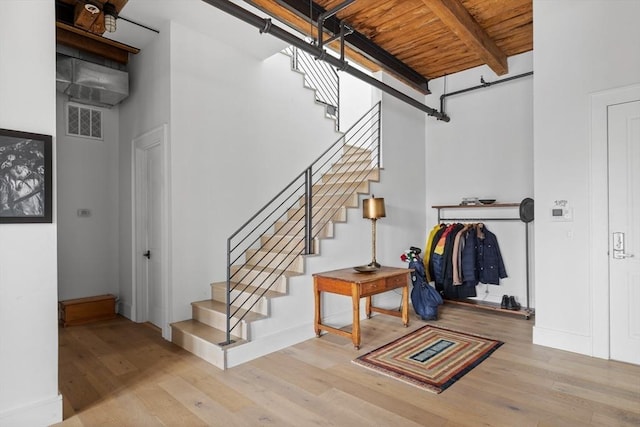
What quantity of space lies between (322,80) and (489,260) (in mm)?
3656

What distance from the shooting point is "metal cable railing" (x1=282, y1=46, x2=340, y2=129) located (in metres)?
5.36

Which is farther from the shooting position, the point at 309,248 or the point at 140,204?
the point at 140,204

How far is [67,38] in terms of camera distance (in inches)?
156

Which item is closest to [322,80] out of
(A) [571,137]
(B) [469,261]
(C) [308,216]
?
(C) [308,216]

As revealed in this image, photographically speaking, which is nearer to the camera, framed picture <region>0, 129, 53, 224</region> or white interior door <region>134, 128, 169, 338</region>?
framed picture <region>0, 129, 53, 224</region>

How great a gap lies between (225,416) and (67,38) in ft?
13.8

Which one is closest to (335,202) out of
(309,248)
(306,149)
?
(309,248)

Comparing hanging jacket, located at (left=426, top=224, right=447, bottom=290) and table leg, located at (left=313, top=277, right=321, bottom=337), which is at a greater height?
hanging jacket, located at (left=426, top=224, right=447, bottom=290)

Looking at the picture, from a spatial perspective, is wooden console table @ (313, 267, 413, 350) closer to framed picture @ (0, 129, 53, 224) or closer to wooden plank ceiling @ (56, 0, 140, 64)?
framed picture @ (0, 129, 53, 224)

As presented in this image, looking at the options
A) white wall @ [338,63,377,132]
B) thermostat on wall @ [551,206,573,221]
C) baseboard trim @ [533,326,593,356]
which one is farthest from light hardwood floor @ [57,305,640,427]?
white wall @ [338,63,377,132]

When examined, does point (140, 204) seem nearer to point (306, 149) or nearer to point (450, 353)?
point (306, 149)

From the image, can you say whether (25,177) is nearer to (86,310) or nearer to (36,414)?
(36,414)

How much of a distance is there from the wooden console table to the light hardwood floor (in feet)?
0.66

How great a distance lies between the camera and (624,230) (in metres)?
3.08
